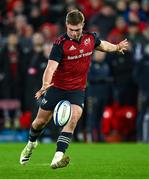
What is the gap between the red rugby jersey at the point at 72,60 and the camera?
13352mm

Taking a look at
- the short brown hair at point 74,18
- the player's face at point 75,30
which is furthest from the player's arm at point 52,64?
the short brown hair at point 74,18

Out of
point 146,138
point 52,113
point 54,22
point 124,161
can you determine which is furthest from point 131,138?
point 52,113

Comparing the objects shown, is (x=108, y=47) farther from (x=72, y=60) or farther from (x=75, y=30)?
(x=75, y=30)

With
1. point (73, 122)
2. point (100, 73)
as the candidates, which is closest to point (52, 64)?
point (73, 122)

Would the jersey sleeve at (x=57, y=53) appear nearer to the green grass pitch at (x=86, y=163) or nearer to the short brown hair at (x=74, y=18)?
the short brown hair at (x=74, y=18)

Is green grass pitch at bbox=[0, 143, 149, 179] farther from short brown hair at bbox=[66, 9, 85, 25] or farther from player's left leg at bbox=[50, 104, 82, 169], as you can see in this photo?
short brown hair at bbox=[66, 9, 85, 25]

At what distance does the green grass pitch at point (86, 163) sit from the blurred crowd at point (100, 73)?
2.54m

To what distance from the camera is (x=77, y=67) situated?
44.5 feet

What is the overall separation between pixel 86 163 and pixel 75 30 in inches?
108

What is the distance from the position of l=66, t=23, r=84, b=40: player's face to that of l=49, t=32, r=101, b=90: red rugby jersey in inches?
4.4

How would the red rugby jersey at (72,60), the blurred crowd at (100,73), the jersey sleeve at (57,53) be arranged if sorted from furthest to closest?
the blurred crowd at (100,73) → the red rugby jersey at (72,60) → the jersey sleeve at (57,53)

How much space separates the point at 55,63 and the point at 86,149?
5.94 meters

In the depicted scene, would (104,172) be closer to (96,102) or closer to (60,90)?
(60,90)

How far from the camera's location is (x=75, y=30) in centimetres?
1314
